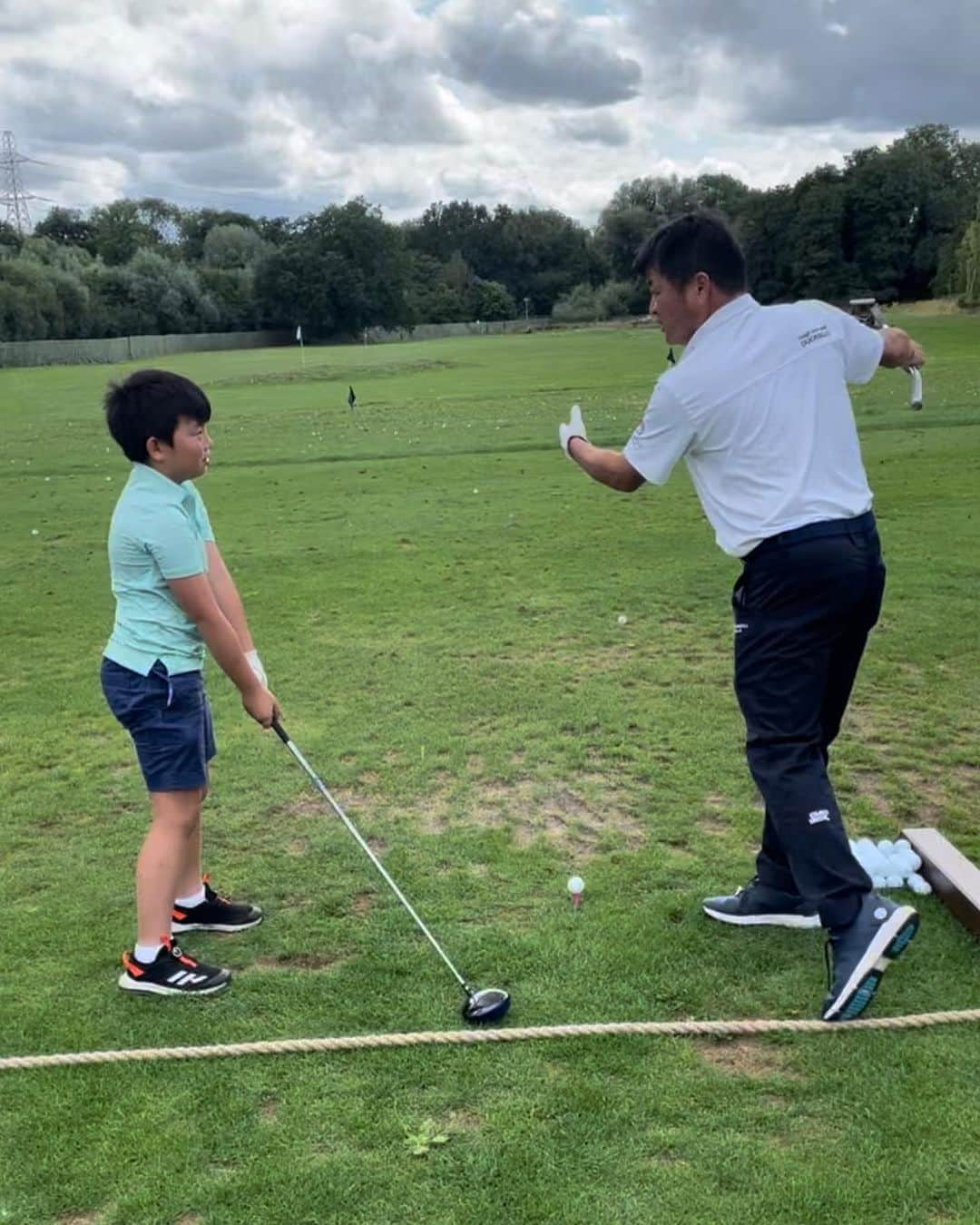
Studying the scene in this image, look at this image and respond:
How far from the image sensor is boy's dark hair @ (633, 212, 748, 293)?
349 cm

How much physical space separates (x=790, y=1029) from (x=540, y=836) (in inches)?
64.5

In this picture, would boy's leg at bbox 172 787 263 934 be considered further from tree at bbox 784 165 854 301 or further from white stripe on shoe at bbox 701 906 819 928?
tree at bbox 784 165 854 301

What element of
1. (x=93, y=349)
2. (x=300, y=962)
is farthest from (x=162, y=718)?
(x=93, y=349)

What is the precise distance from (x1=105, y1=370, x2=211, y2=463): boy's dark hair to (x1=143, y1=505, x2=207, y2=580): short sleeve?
225 millimetres

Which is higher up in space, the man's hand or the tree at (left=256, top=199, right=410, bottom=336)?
the tree at (left=256, top=199, right=410, bottom=336)

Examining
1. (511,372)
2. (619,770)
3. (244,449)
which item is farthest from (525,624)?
(511,372)

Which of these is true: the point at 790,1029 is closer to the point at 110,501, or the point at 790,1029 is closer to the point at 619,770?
the point at 619,770

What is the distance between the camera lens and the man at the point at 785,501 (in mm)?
3453

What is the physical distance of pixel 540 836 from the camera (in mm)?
4848

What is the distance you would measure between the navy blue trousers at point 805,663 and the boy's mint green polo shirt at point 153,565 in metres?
1.84

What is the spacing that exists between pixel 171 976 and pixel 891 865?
2734 millimetres

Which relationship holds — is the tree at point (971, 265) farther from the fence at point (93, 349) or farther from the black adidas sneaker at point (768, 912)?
the black adidas sneaker at point (768, 912)

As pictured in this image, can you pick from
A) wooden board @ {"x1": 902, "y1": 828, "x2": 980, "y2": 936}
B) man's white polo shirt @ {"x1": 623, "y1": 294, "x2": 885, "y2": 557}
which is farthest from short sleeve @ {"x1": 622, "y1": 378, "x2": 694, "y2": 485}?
wooden board @ {"x1": 902, "y1": 828, "x2": 980, "y2": 936}

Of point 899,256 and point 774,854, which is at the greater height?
point 899,256
